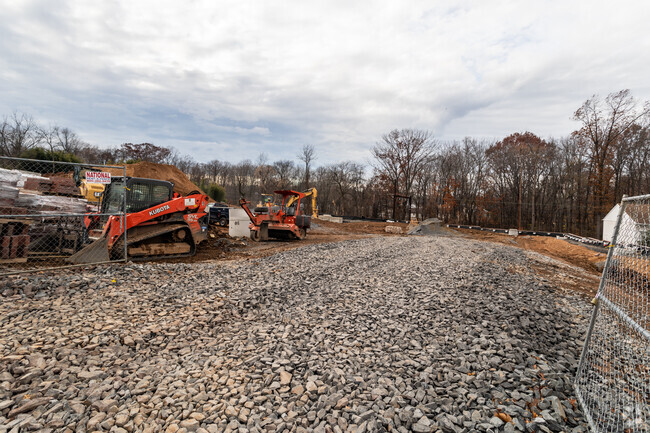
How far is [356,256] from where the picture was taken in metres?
10.2

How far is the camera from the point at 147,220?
9.20m

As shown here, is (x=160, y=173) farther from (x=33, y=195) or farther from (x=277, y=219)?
(x=33, y=195)

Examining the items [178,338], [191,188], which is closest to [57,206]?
[178,338]

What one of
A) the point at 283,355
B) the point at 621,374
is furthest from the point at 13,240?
the point at 621,374

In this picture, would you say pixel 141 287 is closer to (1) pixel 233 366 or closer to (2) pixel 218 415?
(1) pixel 233 366

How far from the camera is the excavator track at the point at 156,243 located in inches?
352

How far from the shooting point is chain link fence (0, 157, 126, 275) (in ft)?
23.8

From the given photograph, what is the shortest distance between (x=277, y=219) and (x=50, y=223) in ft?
28.2

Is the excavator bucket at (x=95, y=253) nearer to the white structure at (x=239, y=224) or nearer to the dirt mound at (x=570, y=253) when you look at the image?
the white structure at (x=239, y=224)

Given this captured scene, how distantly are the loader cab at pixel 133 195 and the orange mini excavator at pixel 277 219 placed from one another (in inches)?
204

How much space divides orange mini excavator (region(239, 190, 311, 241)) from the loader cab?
517cm

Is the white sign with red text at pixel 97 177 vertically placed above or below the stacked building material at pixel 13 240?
above

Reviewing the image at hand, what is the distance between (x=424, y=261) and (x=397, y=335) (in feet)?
17.0

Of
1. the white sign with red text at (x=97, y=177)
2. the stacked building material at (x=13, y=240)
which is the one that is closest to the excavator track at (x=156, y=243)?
the stacked building material at (x=13, y=240)
